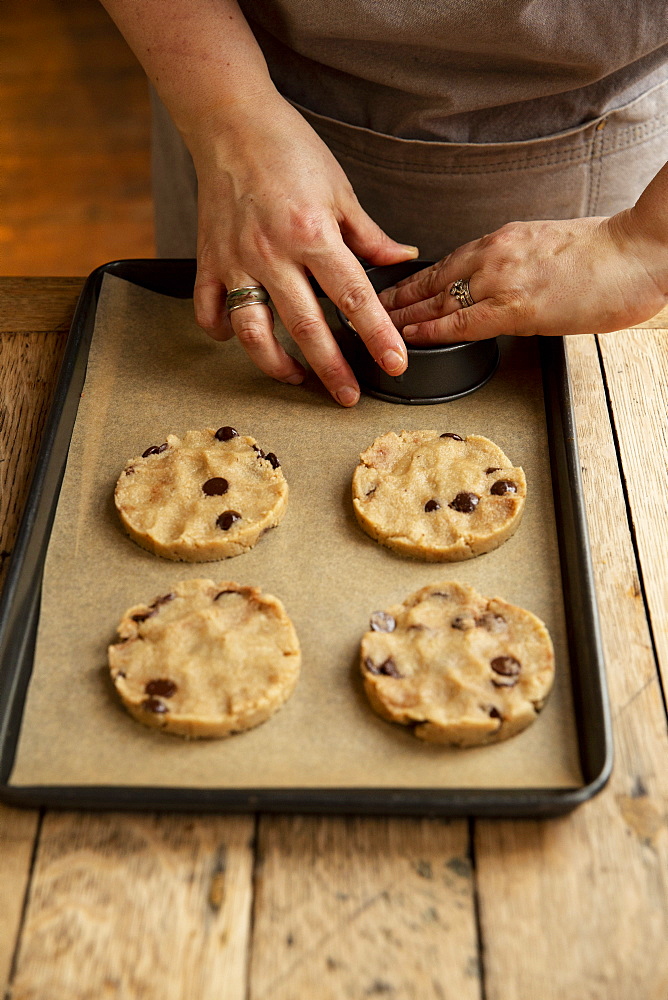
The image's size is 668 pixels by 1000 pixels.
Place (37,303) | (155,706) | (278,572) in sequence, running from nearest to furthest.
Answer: (155,706), (278,572), (37,303)

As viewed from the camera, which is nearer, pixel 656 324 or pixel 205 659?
pixel 205 659

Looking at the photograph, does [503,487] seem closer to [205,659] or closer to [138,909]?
[205,659]

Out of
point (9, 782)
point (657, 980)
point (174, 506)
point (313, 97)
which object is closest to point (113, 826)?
point (9, 782)

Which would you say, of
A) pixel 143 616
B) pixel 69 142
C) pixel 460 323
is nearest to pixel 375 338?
pixel 460 323

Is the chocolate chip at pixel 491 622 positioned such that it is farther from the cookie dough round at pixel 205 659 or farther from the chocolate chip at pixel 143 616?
the chocolate chip at pixel 143 616

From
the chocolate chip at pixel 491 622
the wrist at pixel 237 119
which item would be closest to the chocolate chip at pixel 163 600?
the chocolate chip at pixel 491 622

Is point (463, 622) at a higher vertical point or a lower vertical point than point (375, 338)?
lower

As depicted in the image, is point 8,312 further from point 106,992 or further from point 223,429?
point 106,992

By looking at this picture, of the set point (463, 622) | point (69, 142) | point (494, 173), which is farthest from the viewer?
point (69, 142)

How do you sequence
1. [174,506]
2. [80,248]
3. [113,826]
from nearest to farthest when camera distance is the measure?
Result: [113,826]
[174,506]
[80,248]
